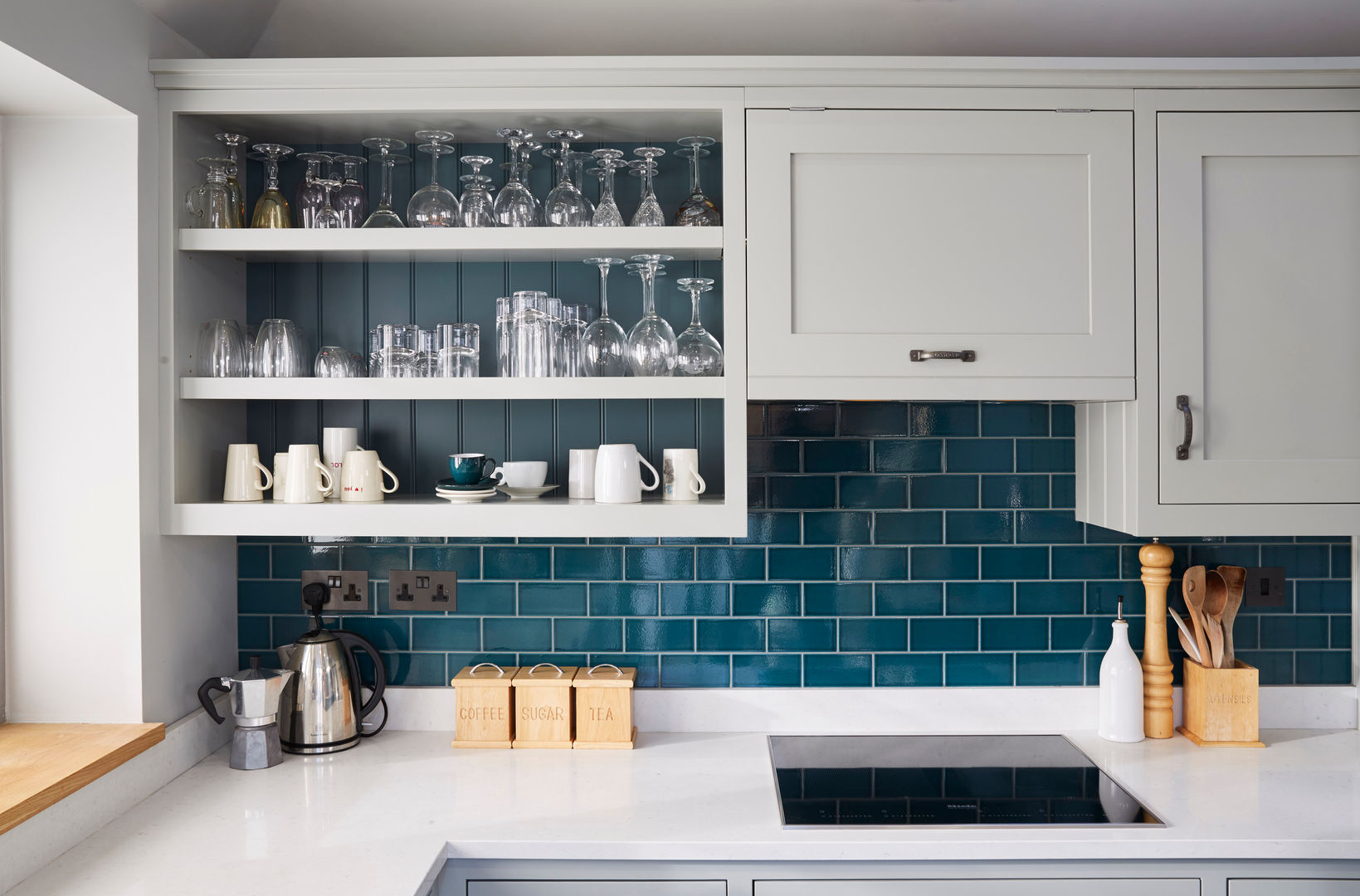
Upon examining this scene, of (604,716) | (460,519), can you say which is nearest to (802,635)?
(604,716)

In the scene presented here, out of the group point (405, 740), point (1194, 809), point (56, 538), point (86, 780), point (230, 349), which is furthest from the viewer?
point (405, 740)

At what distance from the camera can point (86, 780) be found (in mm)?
1494

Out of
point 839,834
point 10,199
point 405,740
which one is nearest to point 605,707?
point 405,740

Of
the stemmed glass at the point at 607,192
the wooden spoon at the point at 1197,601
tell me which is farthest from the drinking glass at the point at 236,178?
the wooden spoon at the point at 1197,601

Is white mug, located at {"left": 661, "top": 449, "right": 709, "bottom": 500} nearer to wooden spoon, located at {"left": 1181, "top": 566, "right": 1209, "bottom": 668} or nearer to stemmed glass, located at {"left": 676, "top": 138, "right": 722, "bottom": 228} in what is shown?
stemmed glass, located at {"left": 676, "top": 138, "right": 722, "bottom": 228}

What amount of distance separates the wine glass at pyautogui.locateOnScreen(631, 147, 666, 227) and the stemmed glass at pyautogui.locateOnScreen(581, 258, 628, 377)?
0.30 ft

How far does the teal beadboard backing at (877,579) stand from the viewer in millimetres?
2070

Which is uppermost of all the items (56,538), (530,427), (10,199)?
(10,199)

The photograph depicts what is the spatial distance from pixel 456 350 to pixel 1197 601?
1.67 metres

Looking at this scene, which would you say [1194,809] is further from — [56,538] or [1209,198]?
[56,538]

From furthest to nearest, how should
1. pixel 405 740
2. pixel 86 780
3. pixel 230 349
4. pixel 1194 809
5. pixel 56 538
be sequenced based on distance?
1. pixel 405 740
2. pixel 230 349
3. pixel 56 538
4. pixel 1194 809
5. pixel 86 780

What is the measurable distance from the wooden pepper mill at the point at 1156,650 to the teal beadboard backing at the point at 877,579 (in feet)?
0.30

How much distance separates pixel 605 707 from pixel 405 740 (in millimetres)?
457

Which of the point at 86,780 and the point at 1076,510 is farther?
the point at 1076,510
